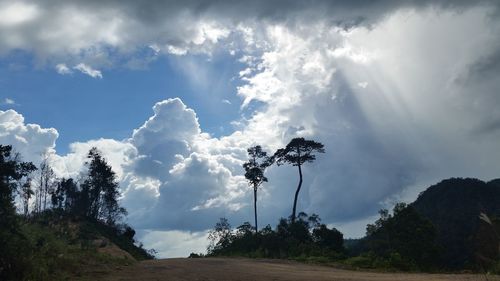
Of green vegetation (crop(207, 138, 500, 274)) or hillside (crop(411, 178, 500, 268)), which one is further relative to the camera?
hillside (crop(411, 178, 500, 268))

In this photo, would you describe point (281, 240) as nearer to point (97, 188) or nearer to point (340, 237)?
point (340, 237)

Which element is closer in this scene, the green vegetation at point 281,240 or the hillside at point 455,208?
the green vegetation at point 281,240

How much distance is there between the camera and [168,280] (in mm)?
15094

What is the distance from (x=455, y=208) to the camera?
6606 cm

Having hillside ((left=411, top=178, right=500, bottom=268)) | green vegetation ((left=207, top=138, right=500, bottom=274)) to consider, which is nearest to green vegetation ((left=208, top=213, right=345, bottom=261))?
green vegetation ((left=207, top=138, right=500, bottom=274))

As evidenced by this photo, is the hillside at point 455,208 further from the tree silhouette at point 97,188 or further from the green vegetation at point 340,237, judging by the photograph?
the tree silhouette at point 97,188

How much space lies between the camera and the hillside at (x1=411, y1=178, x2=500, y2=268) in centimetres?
5619

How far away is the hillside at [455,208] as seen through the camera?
56188 millimetres

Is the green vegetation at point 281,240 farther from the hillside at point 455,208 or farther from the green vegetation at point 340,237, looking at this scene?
the hillside at point 455,208

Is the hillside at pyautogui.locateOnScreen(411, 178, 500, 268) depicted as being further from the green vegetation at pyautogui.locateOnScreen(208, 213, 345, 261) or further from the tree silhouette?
the tree silhouette

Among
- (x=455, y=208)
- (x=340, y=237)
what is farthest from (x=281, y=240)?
(x=455, y=208)

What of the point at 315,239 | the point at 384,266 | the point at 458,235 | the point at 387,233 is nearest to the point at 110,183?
the point at 315,239

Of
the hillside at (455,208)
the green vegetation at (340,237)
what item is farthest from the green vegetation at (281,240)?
the hillside at (455,208)

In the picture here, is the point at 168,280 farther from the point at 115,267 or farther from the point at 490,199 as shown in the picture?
the point at 490,199
